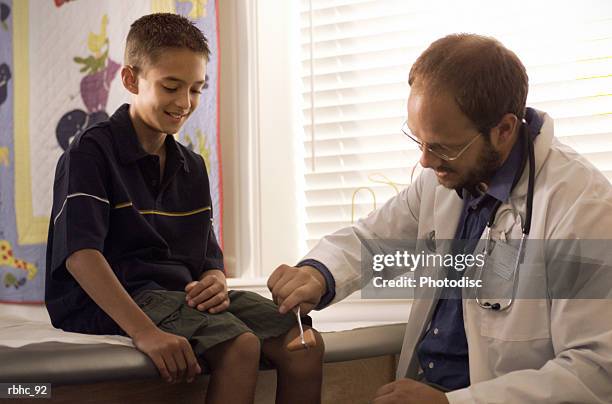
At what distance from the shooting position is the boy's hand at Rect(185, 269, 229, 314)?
1.61 m

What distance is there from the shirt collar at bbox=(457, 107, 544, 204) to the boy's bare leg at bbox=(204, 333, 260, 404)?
530mm

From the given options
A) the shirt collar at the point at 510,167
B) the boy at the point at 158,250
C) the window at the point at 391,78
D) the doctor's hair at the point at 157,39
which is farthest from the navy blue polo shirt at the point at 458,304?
the window at the point at 391,78

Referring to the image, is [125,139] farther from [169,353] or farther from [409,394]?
[409,394]

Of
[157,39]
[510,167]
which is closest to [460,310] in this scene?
[510,167]

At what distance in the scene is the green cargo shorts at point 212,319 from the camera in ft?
4.98

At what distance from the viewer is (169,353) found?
1.43 metres

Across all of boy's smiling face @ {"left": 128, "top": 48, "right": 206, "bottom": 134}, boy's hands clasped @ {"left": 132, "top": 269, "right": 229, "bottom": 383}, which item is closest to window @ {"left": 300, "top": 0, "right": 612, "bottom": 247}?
boy's smiling face @ {"left": 128, "top": 48, "right": 206, "bottom": 134}

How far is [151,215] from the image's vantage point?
1716 millimetres

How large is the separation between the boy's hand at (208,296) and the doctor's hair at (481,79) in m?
0.57

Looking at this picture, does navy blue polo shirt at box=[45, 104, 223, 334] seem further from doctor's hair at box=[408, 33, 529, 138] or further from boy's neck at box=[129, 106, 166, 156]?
doctor's hair at box=[408, 33, 529, 138]

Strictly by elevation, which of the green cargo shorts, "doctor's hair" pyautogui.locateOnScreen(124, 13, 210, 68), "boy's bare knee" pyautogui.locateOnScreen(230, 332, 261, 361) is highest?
"doctor's hair" pyautogui.locateOnScreen(124, 13, 210, 68)

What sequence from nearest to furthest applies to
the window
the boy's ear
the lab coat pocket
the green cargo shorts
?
the lab coat pocket → the green cargo shorts → the boy's ear → the window

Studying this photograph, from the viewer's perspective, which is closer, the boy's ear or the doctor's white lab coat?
the doctor's white lab coat

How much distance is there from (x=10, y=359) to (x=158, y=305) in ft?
1.09
